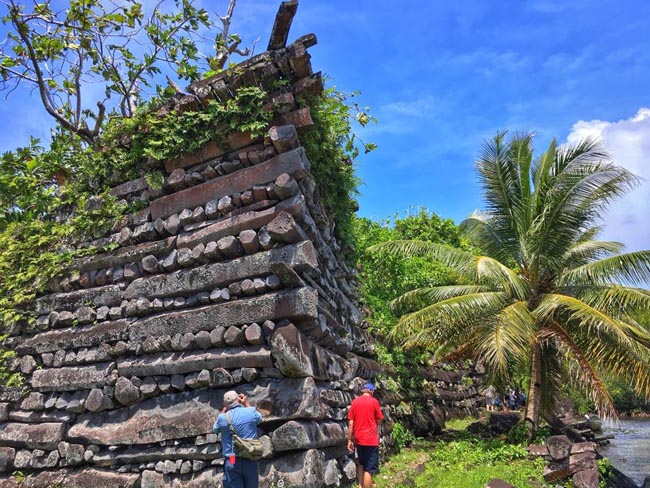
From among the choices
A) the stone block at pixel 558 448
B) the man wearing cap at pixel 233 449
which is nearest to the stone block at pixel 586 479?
the stone block at pixel 558 448

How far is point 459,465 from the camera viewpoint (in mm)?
8586

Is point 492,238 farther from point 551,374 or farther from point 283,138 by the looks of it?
point 283,138

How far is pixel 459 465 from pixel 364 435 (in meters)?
3.62

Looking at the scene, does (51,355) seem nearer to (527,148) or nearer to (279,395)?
(279,395)

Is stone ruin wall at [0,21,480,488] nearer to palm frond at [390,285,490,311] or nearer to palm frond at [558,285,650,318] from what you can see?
palm frond at [390,285,490,311]

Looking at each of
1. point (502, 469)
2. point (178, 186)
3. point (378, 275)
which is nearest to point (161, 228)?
point (178, 186)

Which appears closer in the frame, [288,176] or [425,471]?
[288,176]

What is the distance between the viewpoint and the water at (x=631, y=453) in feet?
39.3

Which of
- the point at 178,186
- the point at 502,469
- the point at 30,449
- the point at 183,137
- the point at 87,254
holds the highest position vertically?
the point at 183,137

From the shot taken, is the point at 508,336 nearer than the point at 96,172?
No

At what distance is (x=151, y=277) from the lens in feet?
18.4

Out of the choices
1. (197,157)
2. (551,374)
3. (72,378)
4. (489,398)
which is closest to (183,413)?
(72,378)

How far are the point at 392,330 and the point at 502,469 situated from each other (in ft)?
14.7

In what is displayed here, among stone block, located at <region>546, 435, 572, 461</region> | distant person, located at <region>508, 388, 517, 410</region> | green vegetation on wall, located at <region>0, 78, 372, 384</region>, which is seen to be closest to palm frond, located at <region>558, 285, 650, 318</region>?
stone block, located at <region>546, 435, 572, 461</region>
